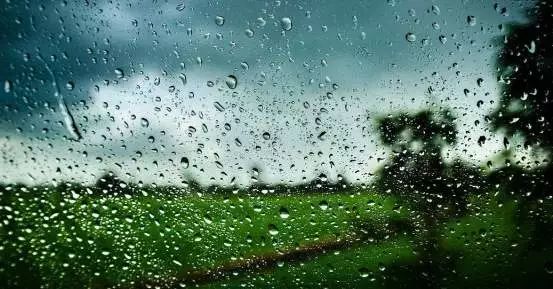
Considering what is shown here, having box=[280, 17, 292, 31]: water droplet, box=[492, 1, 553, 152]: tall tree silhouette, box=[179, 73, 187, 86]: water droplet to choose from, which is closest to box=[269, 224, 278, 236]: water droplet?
box=[179, 73, 187, 86]: water droplet

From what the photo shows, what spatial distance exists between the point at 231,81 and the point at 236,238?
1052 millimetres

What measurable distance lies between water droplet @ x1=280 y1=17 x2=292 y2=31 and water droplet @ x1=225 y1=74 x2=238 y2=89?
17.4 inches

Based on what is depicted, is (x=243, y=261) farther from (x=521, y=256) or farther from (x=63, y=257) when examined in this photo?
(x=521, y=256)

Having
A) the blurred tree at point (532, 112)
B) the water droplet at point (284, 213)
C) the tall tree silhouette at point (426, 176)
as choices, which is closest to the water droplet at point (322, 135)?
the tall tree silhouette at point (426, 176)

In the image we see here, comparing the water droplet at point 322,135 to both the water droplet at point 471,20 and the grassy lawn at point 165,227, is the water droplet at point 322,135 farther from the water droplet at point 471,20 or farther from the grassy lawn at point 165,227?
the water droplet at point 471,20

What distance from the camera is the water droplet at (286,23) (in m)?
2.39

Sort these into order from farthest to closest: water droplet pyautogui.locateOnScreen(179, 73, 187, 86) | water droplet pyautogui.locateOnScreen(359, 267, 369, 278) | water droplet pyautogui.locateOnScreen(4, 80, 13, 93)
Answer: water droplet pyautogui.locateOnScreen(359, 267, 369, 278), water droplet pyautogui.locateOnScreen(179, 73, 187, 86), water droplet pyautogui.locateOnScreen(4, 80, 13, 93)

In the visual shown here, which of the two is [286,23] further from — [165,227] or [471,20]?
[165,227]

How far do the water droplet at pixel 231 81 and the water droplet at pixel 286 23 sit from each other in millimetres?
441

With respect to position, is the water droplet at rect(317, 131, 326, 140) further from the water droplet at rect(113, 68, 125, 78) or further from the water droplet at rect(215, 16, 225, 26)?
the water droplet at rect(113, 68, 125, 78)

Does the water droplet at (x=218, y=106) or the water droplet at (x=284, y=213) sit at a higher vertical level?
the water droplet at (x=218, y=106)

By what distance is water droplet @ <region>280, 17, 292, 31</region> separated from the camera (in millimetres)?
2391

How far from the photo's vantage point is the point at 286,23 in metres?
2.40

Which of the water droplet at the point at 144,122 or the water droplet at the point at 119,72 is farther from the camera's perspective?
the water droplet at the point at 144,122
